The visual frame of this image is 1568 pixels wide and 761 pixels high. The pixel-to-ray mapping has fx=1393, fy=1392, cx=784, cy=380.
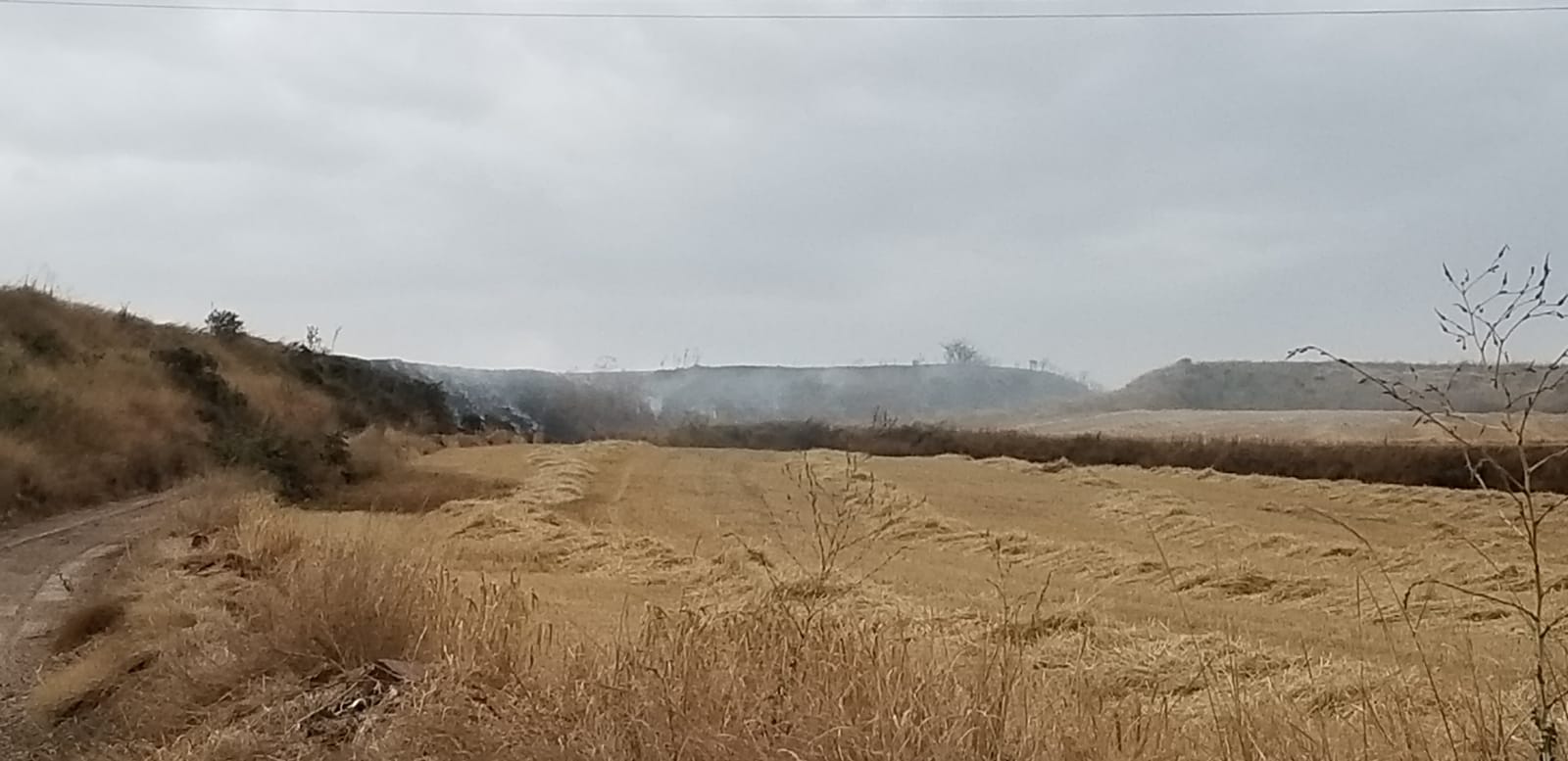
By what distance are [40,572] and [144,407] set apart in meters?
17.7

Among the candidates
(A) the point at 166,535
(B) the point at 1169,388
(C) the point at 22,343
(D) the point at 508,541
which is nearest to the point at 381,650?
(A) the point at 166,535

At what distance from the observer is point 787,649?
571 cm

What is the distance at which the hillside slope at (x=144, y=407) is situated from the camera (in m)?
22.6

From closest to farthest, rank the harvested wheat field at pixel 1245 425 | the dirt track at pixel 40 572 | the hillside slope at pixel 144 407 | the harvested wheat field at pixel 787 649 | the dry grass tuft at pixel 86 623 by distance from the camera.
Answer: the harvested wheat field at pixel 787 649 → the dirt track at pixel 40 572 → the dry grass tuft at pixel 86 623 → the hillside slope at pixel 144 407 → the harvested wheat field at pixel 1245 425

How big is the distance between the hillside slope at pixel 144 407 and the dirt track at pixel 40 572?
50.8 inches

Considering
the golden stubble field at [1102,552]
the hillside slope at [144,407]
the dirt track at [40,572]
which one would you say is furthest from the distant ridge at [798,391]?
the dirt track at [40,572]

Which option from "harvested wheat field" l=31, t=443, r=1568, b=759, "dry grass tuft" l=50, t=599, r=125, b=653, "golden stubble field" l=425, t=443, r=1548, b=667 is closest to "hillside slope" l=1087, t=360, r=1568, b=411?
"golden stubble field" l=425, t=443, r=1548, b=667

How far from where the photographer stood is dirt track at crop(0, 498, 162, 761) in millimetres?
8969

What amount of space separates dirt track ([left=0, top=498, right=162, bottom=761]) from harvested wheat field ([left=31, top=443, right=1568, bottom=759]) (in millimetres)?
368

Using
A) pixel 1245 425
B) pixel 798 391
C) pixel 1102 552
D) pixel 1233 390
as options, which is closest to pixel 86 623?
pixel 1102 552

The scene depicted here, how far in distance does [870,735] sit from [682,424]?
4072 cm

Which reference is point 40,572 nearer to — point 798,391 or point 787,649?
point 787,649

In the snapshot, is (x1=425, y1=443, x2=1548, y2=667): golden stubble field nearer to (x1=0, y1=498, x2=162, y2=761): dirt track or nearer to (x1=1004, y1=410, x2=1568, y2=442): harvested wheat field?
(x1=0, y1=498, x2=162, y2=761): dirt track

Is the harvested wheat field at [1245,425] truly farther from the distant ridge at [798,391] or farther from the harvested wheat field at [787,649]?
the harvested wheat field at [787,649]
